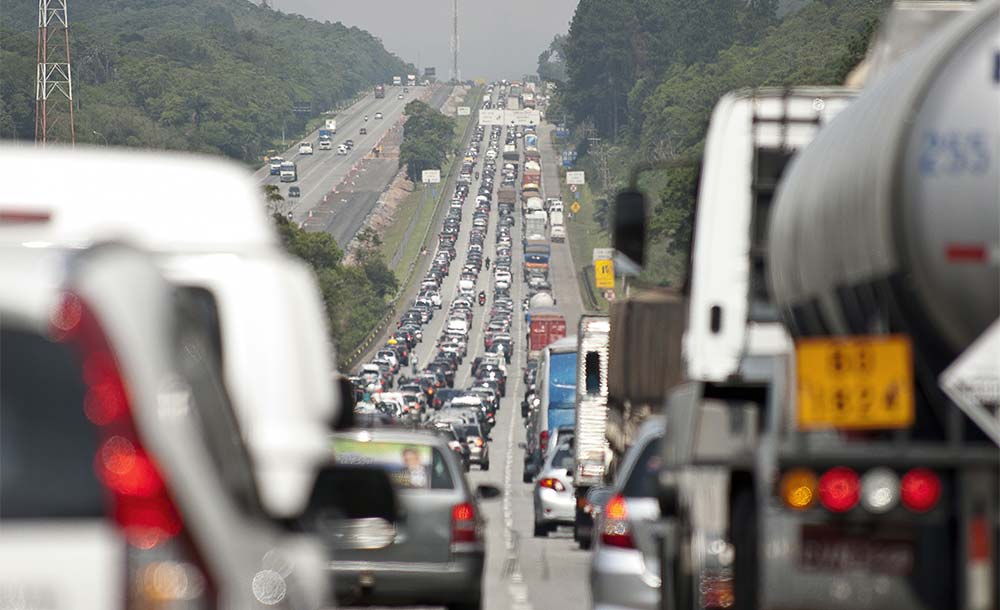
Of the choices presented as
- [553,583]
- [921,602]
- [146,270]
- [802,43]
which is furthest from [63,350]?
[802,43]

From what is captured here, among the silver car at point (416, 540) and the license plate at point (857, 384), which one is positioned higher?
the license plate at point (857, 384)

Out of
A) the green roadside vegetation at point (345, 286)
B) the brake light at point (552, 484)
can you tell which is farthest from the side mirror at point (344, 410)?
the green roadside vegetation at point (345, 286)

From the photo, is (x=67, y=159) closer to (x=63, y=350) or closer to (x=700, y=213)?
(x=63, y=350)

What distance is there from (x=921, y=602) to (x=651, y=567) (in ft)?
16.1

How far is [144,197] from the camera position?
596 centimetres

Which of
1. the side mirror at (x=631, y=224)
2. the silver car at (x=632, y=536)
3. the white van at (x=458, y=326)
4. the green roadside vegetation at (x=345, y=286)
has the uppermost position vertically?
the side mirror at (x=631, y=224)

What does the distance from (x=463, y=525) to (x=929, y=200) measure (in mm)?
8636

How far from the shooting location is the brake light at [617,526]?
1265 cm

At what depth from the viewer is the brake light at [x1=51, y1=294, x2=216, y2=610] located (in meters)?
3.62

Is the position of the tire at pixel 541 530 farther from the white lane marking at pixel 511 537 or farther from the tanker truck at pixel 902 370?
the tanker truck at pixel 902 370

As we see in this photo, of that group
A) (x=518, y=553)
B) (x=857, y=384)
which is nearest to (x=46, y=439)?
(x=857, y=384)

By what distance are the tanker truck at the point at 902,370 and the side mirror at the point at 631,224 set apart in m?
3.73

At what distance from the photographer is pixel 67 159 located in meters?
5.73

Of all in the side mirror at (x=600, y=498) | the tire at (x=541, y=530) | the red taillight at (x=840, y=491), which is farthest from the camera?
the tire at (x=541, y=530)
